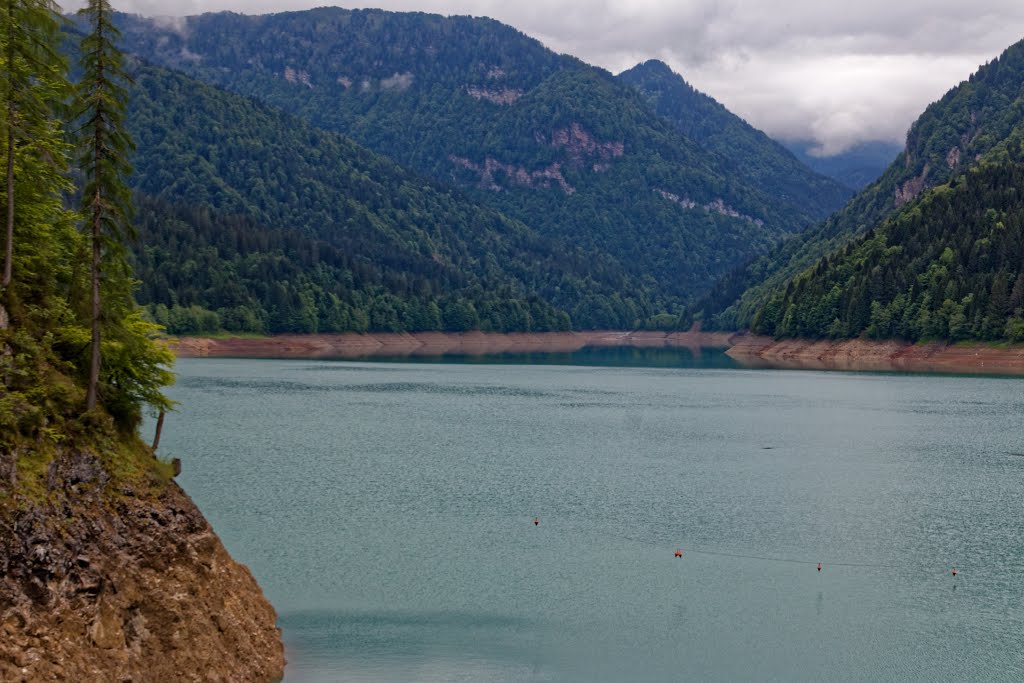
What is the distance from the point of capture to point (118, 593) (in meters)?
30.7

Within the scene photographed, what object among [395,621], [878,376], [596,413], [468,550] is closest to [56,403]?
[395,621]

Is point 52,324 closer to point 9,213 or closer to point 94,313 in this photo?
point 94,313

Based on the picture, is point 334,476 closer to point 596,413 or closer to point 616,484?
point 616,484

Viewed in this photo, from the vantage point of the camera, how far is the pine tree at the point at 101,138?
36500 mm

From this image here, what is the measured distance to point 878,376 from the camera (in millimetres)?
185000

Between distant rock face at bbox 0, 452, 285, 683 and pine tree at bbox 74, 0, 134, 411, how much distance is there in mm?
6315

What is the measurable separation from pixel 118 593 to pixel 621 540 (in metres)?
31.7

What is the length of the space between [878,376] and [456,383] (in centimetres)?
7359

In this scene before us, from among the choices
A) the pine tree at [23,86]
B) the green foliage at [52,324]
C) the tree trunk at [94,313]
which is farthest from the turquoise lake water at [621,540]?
the pine tree at [23,86]

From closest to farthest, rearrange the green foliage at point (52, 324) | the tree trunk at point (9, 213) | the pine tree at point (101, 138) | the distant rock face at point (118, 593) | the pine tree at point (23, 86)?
the distant rock face at point (118, 593) → the green foliage at point (52, 324) → the tree trunk at point (9, 213) → the pine tree at point (101, 138) → the pine tree at point (23, 86)

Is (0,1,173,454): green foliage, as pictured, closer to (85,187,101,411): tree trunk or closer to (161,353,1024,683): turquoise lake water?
(85,187,101,411): tree trunk

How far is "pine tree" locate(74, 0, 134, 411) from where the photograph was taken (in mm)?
36500

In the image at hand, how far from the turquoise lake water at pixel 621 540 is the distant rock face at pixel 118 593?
3.42 metres

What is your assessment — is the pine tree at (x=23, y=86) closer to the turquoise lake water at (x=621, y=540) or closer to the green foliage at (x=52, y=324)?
the green foliage at (x=52, y=324)
